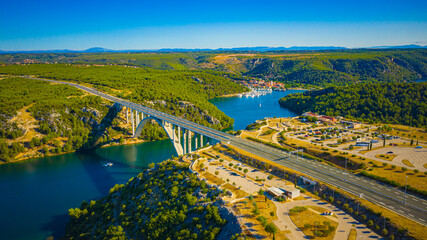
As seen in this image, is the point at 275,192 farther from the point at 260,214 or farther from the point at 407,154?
the point at 407,154

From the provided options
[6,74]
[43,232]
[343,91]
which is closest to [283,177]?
[43,232]

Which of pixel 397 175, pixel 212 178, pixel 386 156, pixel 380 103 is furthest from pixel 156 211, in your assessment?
pixel 380 103

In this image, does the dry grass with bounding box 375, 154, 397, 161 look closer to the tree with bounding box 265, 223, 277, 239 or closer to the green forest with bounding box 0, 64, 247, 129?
the tree with bounding box 265, 223, 277, 239

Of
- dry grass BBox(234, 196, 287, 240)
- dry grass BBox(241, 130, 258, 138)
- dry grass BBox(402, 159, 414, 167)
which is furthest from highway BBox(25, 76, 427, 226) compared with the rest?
dry grass BBox(234, 196, 287, 240)

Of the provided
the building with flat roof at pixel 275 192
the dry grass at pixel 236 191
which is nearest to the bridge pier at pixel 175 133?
the dry grass at pixel 236 191

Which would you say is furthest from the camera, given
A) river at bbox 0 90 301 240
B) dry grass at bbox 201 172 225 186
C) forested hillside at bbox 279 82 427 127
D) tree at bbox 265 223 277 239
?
forested hillside at bbox 279 82 427 127

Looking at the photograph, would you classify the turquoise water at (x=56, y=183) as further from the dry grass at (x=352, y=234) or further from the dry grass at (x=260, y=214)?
the dry grass at (x=352, y=234)

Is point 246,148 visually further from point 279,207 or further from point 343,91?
Answer: point 343,91
